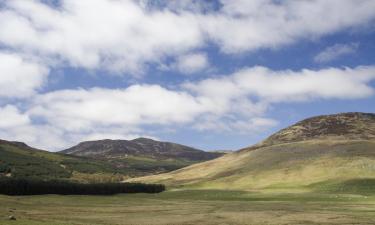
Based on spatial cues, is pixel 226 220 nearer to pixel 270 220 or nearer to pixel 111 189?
pixel 270 220

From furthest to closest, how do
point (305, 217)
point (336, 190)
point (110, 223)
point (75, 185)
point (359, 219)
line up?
point (75, 185)
point (336, 190)
point (305, 217)
point (359, 219)
point (110, 223)

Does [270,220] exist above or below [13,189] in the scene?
below

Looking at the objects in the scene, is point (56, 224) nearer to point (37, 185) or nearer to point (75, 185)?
point (37, 185)

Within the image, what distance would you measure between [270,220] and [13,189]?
10913 cm

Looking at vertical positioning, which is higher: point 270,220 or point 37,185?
point 37,185

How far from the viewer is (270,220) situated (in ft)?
254

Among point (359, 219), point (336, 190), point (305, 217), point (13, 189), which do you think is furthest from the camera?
point (336, 190)

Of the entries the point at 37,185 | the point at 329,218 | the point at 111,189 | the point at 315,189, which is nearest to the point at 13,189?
the point at 37,185

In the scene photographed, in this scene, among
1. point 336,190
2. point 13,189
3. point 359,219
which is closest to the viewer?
point 359,219

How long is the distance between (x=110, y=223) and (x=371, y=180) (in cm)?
13780

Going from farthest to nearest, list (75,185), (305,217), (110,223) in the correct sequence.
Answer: (75,185) → (305,217) → (110,223)

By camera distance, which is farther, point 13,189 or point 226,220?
point 13,189

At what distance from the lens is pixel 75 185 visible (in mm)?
187125

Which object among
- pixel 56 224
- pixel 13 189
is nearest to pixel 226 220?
pixel 56 224
